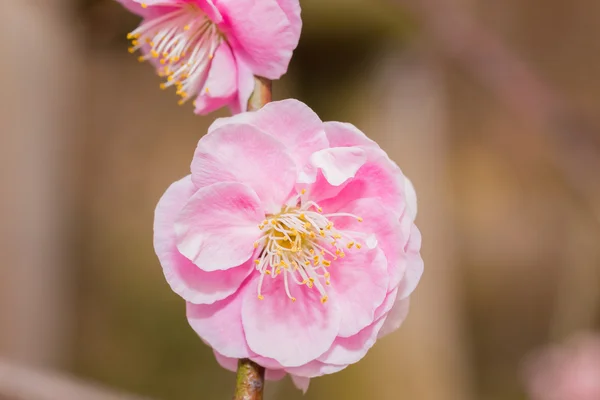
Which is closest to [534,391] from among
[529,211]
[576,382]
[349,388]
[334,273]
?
[576,382]

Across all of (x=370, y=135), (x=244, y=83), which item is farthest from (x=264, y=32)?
(x=370, y=135)

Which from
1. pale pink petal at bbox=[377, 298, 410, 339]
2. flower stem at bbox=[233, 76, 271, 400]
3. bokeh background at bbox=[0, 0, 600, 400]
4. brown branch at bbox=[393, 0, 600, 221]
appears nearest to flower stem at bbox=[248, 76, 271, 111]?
flower stem at bbox=[233, 76, 271, 400]

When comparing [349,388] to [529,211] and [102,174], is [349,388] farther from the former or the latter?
[102,174]

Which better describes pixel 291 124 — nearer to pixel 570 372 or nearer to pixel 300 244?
pixel 300 244

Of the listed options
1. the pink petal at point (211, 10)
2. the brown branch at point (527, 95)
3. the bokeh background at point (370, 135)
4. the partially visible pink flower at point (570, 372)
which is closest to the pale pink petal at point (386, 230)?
the pink petal at point (211, 10)

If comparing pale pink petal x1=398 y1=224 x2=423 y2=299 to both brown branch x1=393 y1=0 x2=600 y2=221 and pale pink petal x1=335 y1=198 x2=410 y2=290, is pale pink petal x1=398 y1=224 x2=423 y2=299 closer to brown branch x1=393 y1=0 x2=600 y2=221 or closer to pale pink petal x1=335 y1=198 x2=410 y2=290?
pale pink petal x1=335 y1=198 x2=410 y2=290

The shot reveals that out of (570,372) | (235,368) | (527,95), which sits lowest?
(570,372)

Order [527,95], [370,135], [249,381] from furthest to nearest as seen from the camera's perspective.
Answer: [370,135], [527,95], [249,381]
